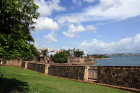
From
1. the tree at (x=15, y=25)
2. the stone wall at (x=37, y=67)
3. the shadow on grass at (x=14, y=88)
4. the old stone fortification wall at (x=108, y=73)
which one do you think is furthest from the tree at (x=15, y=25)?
the stone wall at (x=37, y=67)

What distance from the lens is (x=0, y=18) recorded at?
7.35m

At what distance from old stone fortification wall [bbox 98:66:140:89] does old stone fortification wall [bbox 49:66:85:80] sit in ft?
7.83

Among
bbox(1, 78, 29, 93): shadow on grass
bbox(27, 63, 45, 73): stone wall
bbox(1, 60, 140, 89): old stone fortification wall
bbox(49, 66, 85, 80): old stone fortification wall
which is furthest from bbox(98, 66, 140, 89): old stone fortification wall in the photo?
bbox(27, 63, 45, 73): stone wall

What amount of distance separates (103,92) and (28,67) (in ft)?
65.2

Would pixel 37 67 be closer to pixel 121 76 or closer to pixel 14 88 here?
pixel 14 88

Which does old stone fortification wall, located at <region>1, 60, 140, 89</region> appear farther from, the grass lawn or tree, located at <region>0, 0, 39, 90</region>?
tree, located at <region>0, 0, 39, 90</region>

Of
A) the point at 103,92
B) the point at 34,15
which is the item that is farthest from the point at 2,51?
the point at 103,92

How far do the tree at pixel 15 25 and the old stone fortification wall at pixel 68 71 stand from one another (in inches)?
301

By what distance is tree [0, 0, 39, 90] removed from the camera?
6.38 metres

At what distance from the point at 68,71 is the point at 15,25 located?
965cm

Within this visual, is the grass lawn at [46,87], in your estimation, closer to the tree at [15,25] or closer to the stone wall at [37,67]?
the tree at [15,25]

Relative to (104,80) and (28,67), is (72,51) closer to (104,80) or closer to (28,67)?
(28,67)

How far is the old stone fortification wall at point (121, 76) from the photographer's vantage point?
10.1 m

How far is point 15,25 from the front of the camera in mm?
7773
